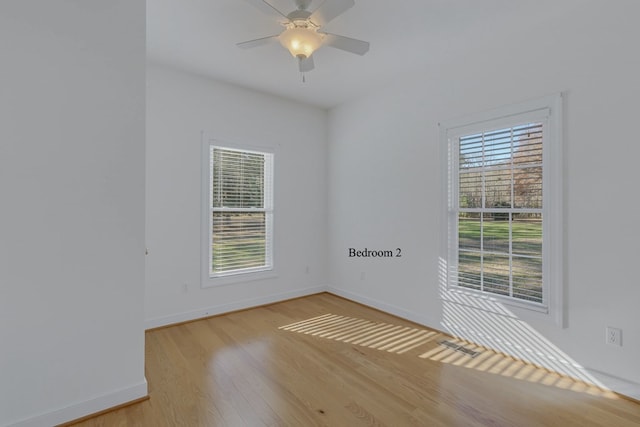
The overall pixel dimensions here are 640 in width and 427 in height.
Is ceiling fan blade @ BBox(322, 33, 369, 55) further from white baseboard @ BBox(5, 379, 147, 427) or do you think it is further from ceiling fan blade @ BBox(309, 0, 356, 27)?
white baseboard @ BBox(5, 379, 147, 427)

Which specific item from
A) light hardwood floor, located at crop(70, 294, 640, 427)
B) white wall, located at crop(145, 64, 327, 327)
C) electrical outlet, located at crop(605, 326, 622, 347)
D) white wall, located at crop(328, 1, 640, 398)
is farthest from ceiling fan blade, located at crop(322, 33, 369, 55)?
electrical outlet, located at crop(605, 326, 622, 347)

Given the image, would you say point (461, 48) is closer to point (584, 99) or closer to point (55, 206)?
point (584, 99)

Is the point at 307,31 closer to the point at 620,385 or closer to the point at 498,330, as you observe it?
the point at 498,330

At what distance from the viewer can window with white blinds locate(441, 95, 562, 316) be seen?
246 cm

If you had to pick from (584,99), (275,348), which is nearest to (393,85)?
(584,99)

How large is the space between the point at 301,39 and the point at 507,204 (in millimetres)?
2309

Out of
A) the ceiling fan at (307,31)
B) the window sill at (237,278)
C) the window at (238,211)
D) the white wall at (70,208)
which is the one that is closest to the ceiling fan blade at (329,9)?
the ceiling fan at (307,31)

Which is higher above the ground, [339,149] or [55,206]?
[339,149]

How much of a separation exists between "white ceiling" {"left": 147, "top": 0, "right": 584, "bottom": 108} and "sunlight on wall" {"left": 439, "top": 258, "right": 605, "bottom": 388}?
222 centimetres

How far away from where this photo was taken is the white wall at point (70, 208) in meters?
1.70

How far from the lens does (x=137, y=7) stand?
203 centimetres

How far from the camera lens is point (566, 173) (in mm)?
2379

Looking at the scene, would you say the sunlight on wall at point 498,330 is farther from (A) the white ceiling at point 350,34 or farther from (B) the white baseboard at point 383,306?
(A) the white ceiling at point 350,34

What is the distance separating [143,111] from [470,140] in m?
2.94
